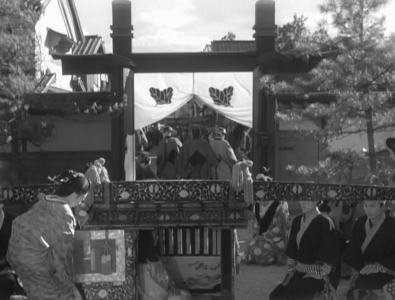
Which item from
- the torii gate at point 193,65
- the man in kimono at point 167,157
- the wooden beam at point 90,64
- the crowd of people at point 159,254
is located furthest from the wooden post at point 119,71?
the crowd of people at point 159,254

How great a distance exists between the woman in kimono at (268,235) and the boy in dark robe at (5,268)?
3.74 m

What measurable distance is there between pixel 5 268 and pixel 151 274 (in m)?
1.16

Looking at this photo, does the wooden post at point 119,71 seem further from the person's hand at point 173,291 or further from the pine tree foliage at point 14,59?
the person's hand at point 173,291

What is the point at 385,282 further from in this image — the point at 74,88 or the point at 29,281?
the point at 74,88

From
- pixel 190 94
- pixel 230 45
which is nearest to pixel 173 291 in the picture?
pixel 190 94

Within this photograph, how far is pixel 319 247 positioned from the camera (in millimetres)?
4566

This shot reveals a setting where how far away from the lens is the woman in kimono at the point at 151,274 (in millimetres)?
4574

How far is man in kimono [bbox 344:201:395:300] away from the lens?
447 centimetres

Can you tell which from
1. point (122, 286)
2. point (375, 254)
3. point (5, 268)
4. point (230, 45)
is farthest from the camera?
point (230, 45)

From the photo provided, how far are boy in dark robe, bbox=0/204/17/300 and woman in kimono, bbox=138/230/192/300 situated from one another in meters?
1.01

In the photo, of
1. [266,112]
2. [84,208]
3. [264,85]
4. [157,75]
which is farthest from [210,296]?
[157,75]

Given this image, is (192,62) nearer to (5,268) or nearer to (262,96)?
(262,96)

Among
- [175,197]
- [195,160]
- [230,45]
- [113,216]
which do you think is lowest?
[113,216]

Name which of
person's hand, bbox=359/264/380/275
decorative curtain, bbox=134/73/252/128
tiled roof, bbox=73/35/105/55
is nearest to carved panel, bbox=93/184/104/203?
person's hand, bbox=359/264/380/275
